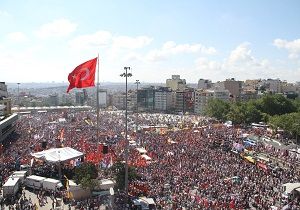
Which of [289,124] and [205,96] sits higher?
[205,96]

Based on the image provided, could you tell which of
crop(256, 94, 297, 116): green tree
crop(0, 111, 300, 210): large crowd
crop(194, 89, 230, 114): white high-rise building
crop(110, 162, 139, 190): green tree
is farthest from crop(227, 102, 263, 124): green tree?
crop(110, 162, 139, 190): green tree

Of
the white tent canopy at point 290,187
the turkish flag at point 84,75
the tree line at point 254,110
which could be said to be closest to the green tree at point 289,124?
Result: the tree line at point 254,110

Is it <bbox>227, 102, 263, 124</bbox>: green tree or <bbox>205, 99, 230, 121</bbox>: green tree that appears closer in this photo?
<bbox>227, 102, 263, 124</bbox>: green tree

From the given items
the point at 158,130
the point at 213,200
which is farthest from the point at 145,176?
the point at 158,130

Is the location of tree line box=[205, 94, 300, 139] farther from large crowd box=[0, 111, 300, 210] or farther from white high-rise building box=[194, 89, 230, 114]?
white high-rise building box=[194, 89, 230, 114]

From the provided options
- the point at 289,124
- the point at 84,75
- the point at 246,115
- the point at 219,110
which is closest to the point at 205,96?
the point at 219,110

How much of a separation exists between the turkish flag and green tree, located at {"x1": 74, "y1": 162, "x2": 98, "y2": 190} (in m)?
6.83

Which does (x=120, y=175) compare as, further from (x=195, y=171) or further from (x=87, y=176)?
(x=195, y=171)

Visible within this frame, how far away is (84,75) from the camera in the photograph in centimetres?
3272

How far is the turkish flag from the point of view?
32531 mm

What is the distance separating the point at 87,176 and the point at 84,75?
324 inches

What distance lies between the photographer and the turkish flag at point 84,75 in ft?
107

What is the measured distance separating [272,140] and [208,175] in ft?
77.7

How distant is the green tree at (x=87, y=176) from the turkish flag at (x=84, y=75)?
683 centimetres
